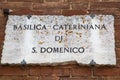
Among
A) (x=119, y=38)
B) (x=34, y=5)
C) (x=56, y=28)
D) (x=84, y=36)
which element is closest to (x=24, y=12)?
(x=34, y=5)

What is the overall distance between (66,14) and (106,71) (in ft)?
2.12

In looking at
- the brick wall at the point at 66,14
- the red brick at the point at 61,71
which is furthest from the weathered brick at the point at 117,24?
the red brick at the point at 61,71

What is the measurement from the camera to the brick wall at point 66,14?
10.7 feet

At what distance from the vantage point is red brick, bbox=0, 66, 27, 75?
10.8 feet

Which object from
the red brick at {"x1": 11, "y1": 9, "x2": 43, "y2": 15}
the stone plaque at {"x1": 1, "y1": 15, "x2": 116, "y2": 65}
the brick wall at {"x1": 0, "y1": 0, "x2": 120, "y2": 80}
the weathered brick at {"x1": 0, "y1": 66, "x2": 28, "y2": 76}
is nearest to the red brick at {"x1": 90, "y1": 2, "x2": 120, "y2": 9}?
the brick wall at {"x1": 0, "y1": 0, "x2": 120, "y2": 80}

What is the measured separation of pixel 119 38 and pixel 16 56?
863 millimetres

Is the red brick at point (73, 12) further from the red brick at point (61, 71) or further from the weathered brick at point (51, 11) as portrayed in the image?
the red brick at point (61, 71)

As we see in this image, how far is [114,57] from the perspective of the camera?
3295 mm

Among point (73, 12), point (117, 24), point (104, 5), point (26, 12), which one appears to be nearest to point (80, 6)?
point (73, 12)

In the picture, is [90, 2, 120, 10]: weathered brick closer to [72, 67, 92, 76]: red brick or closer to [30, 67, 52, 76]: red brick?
[72, 67, 92, 76]: red brick

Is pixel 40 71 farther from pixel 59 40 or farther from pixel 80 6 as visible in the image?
pixel 80 6

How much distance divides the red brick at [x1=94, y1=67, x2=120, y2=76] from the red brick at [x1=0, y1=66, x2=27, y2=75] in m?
0.57

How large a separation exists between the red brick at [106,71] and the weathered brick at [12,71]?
1.86 feet

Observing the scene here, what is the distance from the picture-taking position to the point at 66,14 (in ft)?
11.8
